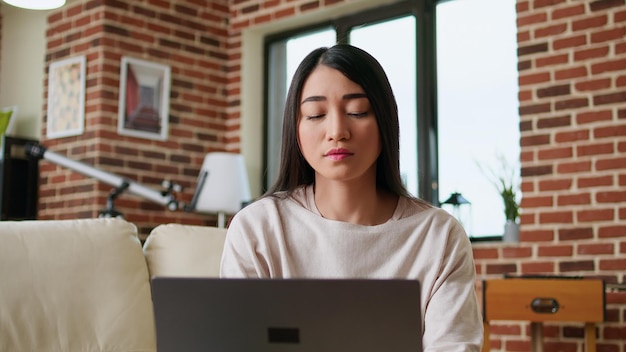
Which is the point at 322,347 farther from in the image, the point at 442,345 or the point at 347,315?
the point at 442,345

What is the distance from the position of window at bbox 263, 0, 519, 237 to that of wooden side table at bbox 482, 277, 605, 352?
2.43ft

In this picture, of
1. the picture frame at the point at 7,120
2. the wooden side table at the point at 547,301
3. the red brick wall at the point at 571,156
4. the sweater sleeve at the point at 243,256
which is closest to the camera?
the sweater sleeve at the point at 243,256

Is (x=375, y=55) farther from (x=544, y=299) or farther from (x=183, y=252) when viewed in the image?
(x=183, y=252)

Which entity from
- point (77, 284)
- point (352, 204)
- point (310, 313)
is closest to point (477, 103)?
point (77, 284)

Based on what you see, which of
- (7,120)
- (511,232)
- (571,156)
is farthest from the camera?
(7,120)

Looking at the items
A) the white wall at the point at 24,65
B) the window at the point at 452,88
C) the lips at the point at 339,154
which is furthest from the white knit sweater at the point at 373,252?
the white wall at the point at 24,65

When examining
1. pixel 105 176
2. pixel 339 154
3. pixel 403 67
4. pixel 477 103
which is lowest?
pixel 339 154

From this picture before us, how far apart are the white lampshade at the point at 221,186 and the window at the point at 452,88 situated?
0.85ft

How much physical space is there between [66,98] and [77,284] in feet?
8.54

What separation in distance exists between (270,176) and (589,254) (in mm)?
2159

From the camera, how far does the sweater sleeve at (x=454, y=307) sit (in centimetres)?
133

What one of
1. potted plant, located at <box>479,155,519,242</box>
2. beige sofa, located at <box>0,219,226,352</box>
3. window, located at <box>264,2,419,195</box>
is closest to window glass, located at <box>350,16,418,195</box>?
window, located at <box>264,2,419,195</box>

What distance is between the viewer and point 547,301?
3.12 m

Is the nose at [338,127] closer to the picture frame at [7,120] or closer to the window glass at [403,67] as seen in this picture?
the window glass at [403,67]
